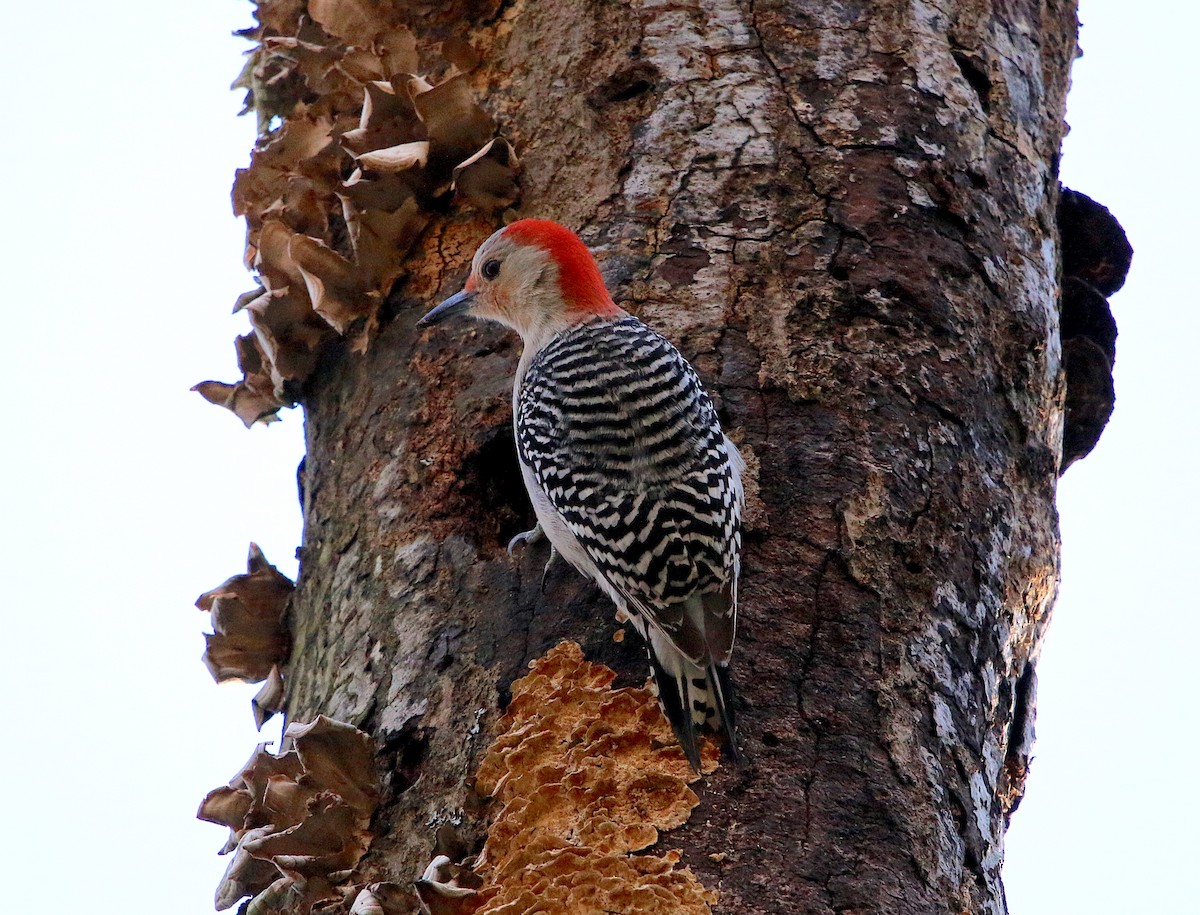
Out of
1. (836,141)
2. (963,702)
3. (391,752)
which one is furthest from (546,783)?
(836,141)

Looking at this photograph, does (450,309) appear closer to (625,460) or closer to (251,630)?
(625,460)

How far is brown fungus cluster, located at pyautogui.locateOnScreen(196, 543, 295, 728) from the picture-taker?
3.73 metres

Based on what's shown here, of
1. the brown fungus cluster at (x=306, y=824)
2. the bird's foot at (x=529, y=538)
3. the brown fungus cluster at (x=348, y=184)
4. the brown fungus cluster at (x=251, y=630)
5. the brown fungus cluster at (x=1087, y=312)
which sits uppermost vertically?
the brown fungus cluster at (x=348, y=184)

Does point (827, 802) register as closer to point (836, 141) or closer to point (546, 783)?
point (546, 783)

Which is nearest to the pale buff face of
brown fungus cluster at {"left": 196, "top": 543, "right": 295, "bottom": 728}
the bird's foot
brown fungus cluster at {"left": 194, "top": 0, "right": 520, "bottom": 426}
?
brown fungus cluster at {"left": 194, "top": 0, "right": 520, "bottom": 426}

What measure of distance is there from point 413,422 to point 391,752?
1.00 meters

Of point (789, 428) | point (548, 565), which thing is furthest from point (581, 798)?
point (789, 428)

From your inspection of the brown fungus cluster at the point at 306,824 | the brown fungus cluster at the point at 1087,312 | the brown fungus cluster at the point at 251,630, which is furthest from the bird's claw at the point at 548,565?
the brown fungus cluster at the point at 1087,312

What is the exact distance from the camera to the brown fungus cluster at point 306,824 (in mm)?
2818

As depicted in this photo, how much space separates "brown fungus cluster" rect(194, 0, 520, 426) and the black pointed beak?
0.21 meters

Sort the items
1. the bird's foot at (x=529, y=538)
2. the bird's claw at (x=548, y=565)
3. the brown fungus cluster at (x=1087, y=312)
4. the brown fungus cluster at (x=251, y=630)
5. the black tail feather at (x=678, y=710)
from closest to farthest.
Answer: the black tail feather at (x=678, y=710) < the bird's claw at (x=548, y=565) < the bird's foot at (x=529, y=538) < the brown fungus cluster at (x=251, y=630) < the brown fungus cluster at (x=1087, y=312)

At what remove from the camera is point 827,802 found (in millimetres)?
2676

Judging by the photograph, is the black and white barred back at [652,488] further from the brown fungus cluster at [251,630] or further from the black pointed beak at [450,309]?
the brown fungus cluster at [251,630]

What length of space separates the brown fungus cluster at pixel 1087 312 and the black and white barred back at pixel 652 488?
1.42 m
